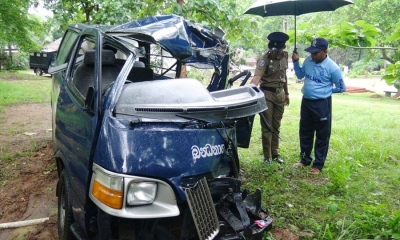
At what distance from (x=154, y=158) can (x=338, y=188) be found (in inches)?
112

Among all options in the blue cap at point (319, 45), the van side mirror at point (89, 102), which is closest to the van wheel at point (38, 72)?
the blue cap at point (319, 45)

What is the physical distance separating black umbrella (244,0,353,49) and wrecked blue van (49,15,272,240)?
90.8 inches

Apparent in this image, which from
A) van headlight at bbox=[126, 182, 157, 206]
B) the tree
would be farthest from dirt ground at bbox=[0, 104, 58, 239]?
the tree

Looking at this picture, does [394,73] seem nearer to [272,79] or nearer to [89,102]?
[272,79]

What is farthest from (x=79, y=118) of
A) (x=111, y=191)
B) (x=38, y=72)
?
(x=38, y=72)

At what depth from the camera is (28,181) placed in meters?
4.45

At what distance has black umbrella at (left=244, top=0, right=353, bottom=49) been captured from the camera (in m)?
4.78

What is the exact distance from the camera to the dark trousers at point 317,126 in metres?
4.65

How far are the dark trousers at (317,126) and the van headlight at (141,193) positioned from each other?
3.16 meters

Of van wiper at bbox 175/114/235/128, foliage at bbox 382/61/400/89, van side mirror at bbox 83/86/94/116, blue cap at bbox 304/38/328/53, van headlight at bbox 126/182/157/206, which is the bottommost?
van headlight at bbox 126/182/157/206

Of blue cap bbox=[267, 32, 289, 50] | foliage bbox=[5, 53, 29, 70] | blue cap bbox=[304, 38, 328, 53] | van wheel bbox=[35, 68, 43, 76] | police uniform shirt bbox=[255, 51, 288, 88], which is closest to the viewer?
blue cap bbox=[304, 38, 328, 53]

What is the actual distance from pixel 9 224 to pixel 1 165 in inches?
77.6

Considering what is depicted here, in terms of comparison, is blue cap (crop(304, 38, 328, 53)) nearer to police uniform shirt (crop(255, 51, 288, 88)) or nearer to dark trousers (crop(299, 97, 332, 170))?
police uniform shirt (crop(255, 51, 288, 88))

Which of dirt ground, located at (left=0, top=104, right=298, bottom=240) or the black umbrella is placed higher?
the black umbrella
